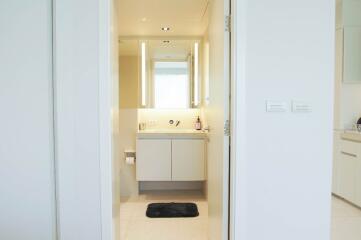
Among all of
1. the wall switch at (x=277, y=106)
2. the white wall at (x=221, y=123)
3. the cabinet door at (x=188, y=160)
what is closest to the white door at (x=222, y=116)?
the white wall at (x=221, y=123)

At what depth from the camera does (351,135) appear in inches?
123

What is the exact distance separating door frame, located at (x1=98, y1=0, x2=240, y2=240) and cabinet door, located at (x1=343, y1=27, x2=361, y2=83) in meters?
2.54

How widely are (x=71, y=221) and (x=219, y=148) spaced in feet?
3.68

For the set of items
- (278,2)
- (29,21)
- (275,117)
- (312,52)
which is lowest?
(275,117)

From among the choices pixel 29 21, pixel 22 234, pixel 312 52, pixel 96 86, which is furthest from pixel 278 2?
pixel 22 234

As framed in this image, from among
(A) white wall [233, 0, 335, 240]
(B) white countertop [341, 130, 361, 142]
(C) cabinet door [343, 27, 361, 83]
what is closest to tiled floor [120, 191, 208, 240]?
(A) white wall [233, 0, 335, 240]

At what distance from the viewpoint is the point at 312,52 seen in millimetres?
1634

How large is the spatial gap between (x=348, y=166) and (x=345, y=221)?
2.57 feet

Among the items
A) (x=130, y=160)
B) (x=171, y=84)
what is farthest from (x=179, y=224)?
(x=171, y=84)

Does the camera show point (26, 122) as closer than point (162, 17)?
Yes

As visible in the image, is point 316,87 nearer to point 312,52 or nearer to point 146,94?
point 312,52

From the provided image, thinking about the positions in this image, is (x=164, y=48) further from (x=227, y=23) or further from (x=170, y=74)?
(x=227, y=23)

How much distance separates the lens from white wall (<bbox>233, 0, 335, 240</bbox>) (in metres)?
1.61

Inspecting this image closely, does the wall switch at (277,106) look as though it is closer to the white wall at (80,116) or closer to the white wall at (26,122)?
the white wall at (80,116)
